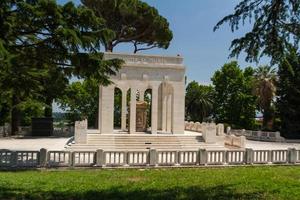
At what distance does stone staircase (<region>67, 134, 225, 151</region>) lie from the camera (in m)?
24.8

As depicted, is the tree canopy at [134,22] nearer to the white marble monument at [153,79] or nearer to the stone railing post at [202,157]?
the white marble monument at [153,79]

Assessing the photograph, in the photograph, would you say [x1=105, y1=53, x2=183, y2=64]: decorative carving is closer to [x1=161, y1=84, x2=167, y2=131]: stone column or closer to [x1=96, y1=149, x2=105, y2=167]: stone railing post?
[x1=161, y1=84, x2=167, y2=131]: stone column

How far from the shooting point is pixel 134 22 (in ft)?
137

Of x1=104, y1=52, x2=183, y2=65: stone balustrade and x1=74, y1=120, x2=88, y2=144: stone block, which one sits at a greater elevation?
x1=104, y1=52, x2=183, y2=65: stone balustrade

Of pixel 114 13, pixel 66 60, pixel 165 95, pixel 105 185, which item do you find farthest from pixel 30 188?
pixel 114 13

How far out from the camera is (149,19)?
4216 centimetres

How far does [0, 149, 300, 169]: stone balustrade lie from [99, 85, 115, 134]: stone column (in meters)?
9.22

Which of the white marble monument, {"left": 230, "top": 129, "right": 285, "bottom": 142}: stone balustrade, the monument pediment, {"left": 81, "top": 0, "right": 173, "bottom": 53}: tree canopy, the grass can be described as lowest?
{"left": 230, "top": 129, "right": 285, "bottom": 142}: stone balustrade

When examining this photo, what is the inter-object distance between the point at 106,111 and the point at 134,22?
54.7ft

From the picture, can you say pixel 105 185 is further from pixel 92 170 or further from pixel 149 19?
Answer: pixel 149 19

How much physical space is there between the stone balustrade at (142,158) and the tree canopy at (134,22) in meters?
24.3

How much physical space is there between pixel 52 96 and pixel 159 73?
13913 mm

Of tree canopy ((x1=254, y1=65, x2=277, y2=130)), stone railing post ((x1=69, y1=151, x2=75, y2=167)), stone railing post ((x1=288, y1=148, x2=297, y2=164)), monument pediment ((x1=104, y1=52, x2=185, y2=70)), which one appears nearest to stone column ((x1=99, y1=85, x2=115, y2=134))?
monument pediment ((x1=104, y1=52, x2=185, y2=70))

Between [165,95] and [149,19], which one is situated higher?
[149,19]
